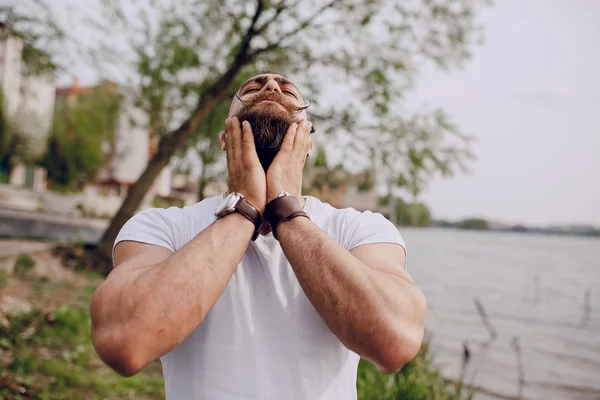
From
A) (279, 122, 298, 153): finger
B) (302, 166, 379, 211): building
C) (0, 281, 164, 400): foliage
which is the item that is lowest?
(0, 281, 164, 400): foliage

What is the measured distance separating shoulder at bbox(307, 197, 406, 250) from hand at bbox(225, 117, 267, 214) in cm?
29

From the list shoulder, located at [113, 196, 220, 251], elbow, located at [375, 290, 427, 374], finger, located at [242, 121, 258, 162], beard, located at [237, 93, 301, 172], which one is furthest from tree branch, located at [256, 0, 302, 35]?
elbow, located at [375, 290, 427, 374]

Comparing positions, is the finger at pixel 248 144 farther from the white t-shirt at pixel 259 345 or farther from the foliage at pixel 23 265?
the foliage at pixel 23 265

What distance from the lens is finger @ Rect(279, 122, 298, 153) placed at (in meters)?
1.99

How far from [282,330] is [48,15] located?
896 cm

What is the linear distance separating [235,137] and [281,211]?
449 millimetres

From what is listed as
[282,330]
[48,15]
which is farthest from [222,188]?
[282,330]

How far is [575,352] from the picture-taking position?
1092 cm

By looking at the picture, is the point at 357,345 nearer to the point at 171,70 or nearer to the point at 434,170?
the point at 434,170

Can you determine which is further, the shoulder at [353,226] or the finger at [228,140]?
the finger at [228,140]

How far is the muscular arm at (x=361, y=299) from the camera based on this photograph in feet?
4.84

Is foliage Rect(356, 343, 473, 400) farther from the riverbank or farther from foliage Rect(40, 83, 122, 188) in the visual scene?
foliage Rect(40, 83, 122, 188)

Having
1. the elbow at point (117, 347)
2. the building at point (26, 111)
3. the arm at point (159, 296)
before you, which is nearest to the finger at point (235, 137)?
the arm at point (159, 296)

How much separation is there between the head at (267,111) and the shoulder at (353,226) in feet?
1.09
